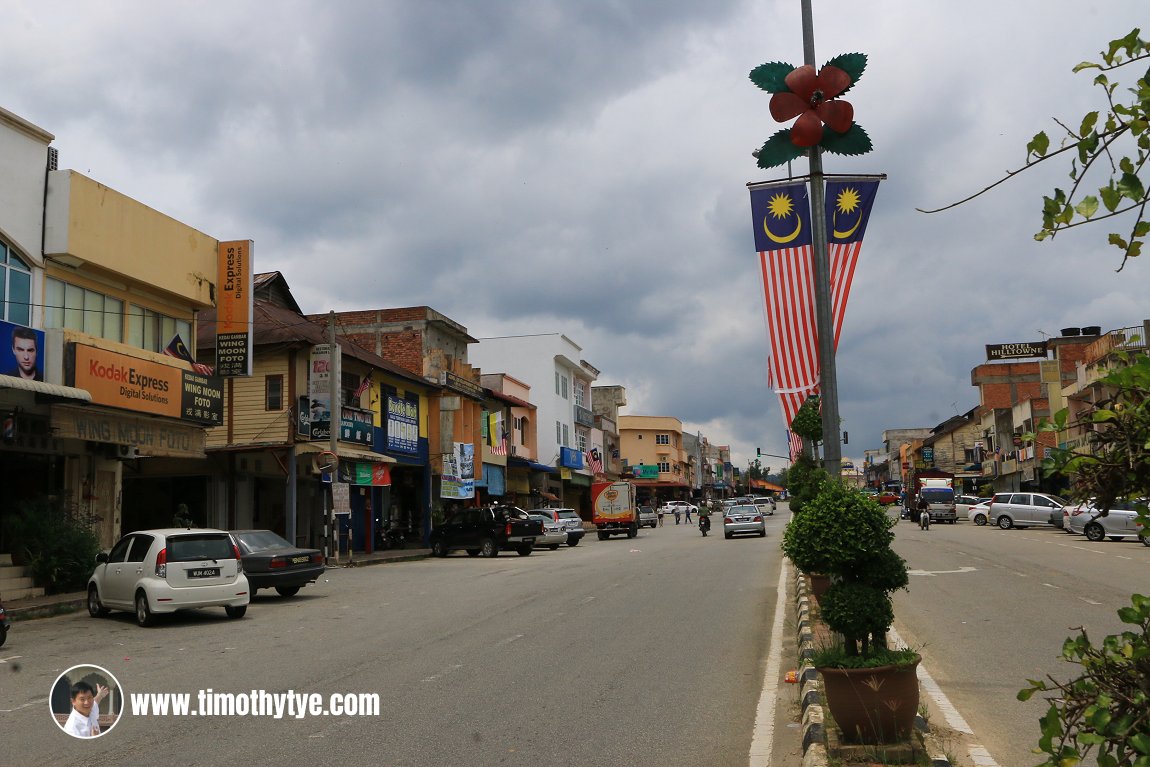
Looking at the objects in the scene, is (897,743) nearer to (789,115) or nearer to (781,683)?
(781,683)

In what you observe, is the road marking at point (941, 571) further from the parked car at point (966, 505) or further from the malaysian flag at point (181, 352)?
the parked car at point (966, 505)

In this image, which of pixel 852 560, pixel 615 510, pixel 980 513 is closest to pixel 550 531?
pixel 615 510

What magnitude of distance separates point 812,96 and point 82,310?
17.1 m

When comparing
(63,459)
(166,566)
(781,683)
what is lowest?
(781,683)

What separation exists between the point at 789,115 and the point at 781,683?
574 cm

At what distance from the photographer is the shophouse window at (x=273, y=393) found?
31.1 metres

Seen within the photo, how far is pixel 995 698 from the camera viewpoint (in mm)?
8461

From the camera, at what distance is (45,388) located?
16.9 m

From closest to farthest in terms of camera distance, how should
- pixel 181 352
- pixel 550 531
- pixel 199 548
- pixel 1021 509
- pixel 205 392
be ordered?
pixel 199 548 → pixel 205 392 → pixel 181 352 → pixel 550 531 → pixel 1021 509

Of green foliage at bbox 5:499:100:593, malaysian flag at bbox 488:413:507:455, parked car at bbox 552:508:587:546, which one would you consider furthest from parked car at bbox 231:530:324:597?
malaysian flag at bbox 488:413:507:455

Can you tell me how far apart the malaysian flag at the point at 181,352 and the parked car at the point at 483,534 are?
12.4 m

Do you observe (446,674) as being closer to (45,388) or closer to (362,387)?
(45,388)

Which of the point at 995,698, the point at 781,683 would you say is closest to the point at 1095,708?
the point at 995,698

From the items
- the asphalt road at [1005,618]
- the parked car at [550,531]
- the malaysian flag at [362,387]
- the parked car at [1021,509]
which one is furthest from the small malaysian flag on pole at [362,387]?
the parked car at [1021,509]
